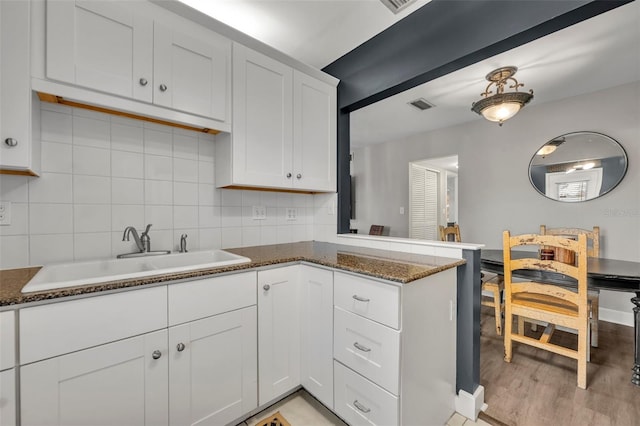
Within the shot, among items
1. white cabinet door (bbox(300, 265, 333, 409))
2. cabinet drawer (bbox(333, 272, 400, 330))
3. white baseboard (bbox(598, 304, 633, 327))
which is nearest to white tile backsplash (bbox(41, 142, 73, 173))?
white cabinet door (bbox(300, 265, 333, 409))

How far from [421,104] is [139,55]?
290 centimetres

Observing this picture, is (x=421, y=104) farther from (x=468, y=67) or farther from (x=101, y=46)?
(x=101, y=46)

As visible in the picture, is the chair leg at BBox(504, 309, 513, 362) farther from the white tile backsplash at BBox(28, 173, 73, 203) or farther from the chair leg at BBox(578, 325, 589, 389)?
the white tile backsplash at BBox(28, 173, 73, 203)

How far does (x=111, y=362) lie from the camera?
106 centimetres

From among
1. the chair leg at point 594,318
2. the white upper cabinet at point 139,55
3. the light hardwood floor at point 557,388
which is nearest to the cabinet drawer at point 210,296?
the white upper cabinet at point 139,55

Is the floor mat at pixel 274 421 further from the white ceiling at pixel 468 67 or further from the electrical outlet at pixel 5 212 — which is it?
the white ceiling at pixel 468 67

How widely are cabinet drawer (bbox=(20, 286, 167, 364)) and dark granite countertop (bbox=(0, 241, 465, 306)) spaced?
46 millimetres

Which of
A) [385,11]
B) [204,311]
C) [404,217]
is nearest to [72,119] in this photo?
[204,311]

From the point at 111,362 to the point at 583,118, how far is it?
4.51 m

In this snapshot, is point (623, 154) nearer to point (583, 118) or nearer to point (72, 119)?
point (583, 118)

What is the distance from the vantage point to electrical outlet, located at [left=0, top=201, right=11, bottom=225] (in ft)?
4.15

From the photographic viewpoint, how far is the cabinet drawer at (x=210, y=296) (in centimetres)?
121

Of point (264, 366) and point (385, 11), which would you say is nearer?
point (264, 366)

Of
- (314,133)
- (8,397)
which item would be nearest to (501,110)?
(314,133)
